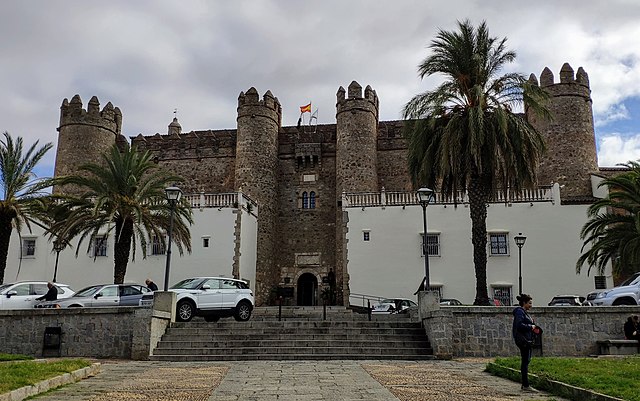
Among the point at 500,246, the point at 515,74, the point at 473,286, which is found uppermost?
the point at 515,74

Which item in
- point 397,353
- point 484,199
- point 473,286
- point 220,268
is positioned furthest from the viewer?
point 220,268

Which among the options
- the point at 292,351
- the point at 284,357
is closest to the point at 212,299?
the point at 292,351

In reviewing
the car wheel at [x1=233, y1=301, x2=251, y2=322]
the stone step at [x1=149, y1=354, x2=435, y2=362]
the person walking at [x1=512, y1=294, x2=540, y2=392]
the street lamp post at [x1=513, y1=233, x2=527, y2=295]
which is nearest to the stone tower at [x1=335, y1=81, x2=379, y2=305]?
the street lamp post at [x1=513, y1=233, x2=527, y2=295]

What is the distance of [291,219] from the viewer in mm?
37312

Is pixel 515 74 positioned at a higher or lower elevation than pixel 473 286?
higher

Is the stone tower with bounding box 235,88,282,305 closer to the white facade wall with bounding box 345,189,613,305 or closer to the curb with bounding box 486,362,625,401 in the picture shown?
the white facade wall with bounding box 345,189,613,305

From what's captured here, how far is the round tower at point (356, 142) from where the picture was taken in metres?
35.0

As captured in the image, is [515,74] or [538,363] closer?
[538,363]

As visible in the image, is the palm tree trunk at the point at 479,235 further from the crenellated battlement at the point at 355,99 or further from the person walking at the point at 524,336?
the crenellated battlement at the point at 355,99

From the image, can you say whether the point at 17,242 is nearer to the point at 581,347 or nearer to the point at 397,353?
the point at 397,353

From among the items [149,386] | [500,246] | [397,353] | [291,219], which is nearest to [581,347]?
[397,353]

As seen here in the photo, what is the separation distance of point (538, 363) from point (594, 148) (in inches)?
996

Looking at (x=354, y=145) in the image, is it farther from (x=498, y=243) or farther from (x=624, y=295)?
(x=624, y=295)

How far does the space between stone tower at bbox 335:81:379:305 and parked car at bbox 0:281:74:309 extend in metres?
17.4
